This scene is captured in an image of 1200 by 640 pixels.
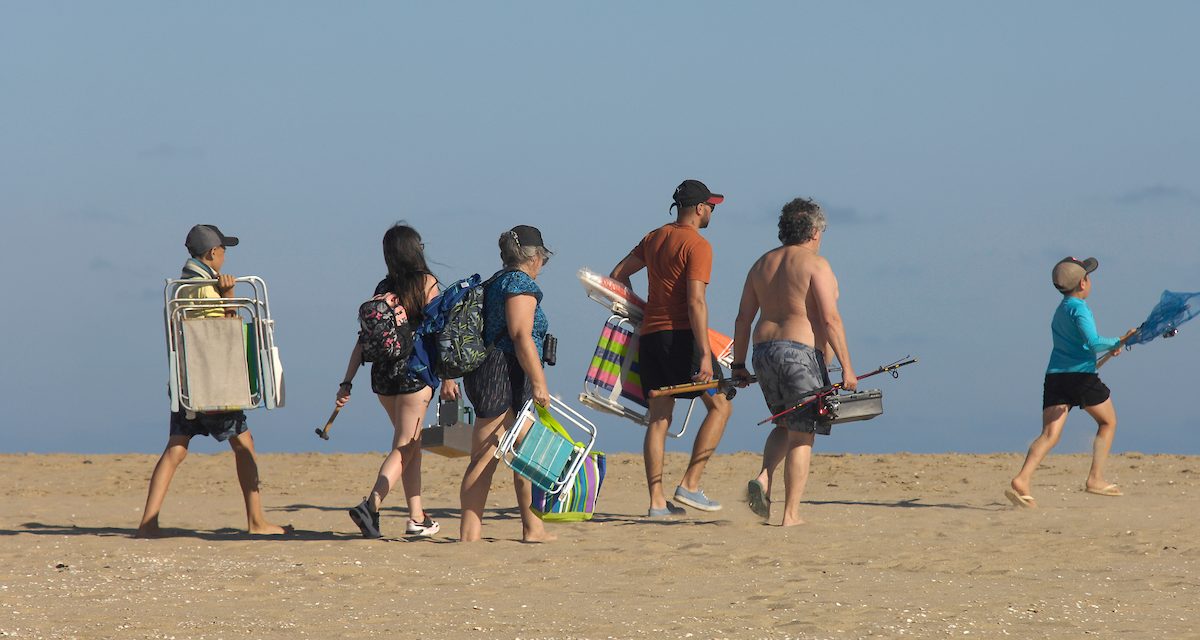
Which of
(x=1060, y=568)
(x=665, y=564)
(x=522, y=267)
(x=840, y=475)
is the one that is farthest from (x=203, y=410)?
(x=840, y=475)

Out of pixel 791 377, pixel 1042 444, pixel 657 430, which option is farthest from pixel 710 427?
pixel 1042 444

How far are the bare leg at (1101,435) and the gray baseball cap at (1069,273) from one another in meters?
0.93

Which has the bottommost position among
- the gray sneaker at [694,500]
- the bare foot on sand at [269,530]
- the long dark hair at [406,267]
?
the bare foot on sand at [269,530]

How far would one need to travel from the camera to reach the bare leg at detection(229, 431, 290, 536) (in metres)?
9.04

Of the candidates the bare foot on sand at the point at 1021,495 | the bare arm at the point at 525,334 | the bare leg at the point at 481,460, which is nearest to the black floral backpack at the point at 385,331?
the bare leg at the point at 481,460

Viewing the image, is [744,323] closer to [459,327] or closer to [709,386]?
[709,386]

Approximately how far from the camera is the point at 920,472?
1390 cm

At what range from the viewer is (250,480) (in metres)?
9.22

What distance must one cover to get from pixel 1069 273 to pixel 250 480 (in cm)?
595

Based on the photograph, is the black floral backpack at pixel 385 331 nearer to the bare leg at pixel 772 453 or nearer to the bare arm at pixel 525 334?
the bare arm at pixel 525 334

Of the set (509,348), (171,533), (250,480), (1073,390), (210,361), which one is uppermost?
(1073,390)

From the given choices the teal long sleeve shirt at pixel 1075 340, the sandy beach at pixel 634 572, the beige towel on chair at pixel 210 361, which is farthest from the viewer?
the teal long sleeve shirt at pixel 1075 340

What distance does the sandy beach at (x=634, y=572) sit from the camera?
6332 mm

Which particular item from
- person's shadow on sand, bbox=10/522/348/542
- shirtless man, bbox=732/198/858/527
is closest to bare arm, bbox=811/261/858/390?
shirtless man, bbox=732/198/858/527
